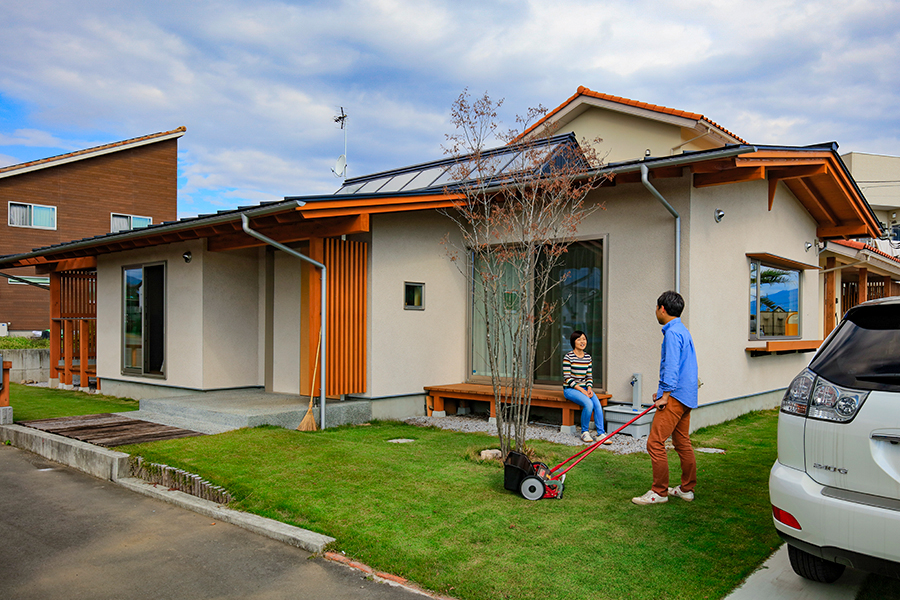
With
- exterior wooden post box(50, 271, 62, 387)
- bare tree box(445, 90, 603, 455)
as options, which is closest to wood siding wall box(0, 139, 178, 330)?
exterior wooden post box(50, 271, 62, 387)

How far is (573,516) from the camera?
4.52 metres

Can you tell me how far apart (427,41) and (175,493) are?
774cm

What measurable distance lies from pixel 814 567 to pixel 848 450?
3.19 feet

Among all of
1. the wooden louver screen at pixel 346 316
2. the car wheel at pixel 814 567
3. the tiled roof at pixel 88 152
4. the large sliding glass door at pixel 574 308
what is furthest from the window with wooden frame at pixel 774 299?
the tiled roof at pixel 88 152

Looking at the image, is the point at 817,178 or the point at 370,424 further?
the point at 817,178

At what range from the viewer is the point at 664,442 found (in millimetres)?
4586

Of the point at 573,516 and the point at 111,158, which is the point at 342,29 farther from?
the point at 111,158

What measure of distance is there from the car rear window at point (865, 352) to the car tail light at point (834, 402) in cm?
3

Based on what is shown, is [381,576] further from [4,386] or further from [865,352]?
[4,386]

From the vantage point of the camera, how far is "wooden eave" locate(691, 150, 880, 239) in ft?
23.6

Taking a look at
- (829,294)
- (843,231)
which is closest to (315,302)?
(843,231)

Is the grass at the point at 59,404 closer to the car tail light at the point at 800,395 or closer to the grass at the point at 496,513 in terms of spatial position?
the grass at the point at 496,513

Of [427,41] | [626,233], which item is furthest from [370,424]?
[427,41]

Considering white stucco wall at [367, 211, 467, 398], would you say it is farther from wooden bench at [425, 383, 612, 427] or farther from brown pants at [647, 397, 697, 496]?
brown pants at [647, 397, 697, 496]
